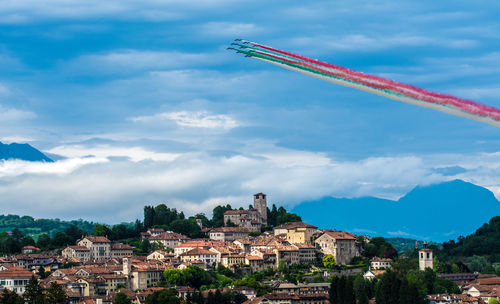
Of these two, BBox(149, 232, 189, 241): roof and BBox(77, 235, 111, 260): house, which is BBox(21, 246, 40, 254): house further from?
BBox(149, 232, 189, 241): roof

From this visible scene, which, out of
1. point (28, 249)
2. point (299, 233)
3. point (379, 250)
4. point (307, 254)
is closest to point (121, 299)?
point (307, 254)

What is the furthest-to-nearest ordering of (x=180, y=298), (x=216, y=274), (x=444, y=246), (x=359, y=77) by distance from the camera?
(x=444, y=246) < (x=216, y=274) < (x=180, y=298) < (x=359, y=77)

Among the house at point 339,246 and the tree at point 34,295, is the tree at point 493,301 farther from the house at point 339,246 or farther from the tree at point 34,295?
the tree at point 34,295

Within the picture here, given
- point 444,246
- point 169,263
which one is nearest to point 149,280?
point 169,263

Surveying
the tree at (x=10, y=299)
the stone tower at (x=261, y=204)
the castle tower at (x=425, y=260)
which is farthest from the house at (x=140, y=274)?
the stone tower at (x=261, y=204)

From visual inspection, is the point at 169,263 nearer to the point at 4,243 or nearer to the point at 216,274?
the point at 216,274

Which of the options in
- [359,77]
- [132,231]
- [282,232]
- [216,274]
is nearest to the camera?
[359,77]
